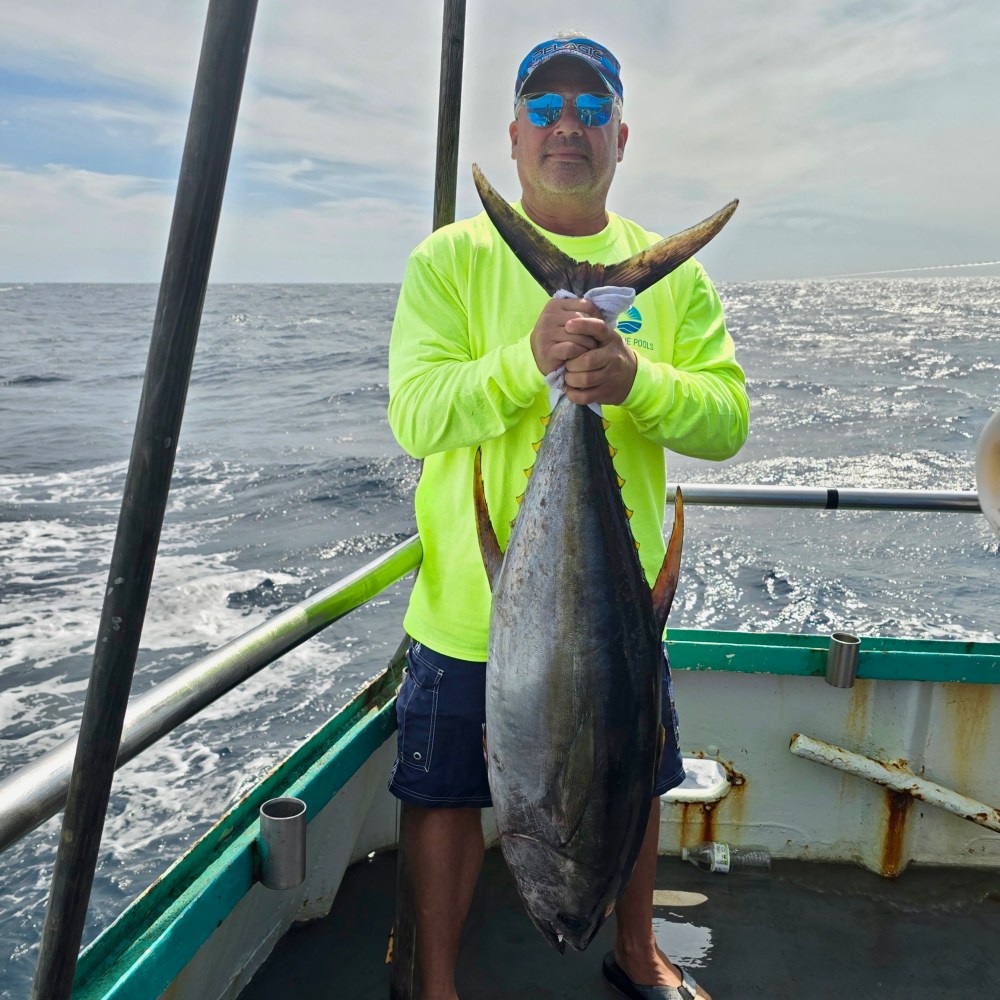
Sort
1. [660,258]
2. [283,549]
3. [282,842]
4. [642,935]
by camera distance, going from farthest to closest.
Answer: [283,549]
[642,935]
[282,842]
[660,258]

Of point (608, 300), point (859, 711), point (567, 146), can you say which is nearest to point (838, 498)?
point (859, 711)

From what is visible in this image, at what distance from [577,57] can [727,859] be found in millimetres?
2232

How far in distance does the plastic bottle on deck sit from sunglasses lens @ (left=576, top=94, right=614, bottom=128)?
6.84 feet

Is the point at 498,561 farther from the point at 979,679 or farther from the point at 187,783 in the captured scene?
the point at 187,783

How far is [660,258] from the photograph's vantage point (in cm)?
143

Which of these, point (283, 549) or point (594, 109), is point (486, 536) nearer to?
point (594, 109)

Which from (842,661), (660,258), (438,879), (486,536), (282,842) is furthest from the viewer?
(842,661)

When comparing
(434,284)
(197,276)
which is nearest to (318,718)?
(434,284)

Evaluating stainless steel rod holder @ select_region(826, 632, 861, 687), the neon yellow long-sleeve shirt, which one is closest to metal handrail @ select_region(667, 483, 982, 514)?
stainless steel rod holder @ select_region(826, 632, 861, 687)

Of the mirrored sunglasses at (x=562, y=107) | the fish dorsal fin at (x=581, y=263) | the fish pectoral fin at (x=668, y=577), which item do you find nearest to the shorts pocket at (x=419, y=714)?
the fish pectoral fin at (x=668, y=577)

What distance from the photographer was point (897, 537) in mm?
11500

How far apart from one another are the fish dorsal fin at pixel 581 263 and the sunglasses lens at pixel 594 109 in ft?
1.62

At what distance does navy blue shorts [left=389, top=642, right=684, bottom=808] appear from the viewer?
6.11 feet

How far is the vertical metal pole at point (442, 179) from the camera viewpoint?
2.02 metres
